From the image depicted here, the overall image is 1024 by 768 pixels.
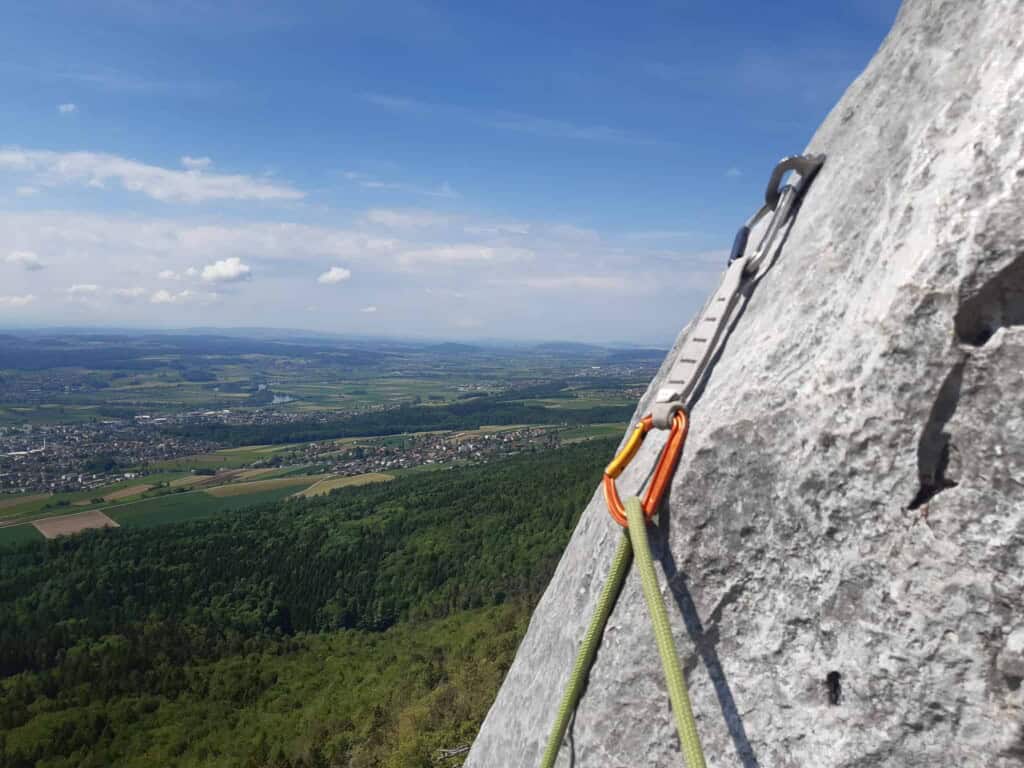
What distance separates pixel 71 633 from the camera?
60250 mm

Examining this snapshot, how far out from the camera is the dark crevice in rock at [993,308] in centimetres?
202

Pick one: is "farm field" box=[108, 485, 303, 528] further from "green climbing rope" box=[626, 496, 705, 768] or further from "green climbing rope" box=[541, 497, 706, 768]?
"green climbing rope" box=[626, 496, 705, 768]

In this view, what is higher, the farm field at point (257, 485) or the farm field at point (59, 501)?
the farm field at point (257, 485)

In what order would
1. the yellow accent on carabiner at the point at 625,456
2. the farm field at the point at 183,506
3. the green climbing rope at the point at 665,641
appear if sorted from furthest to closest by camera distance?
1. the farm field at the point at 183,506
2. the yellow accent on carabiner at the point at 625,456
3. the green climbing rope at the point at 665,641

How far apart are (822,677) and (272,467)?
133 meters

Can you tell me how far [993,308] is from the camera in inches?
80.9

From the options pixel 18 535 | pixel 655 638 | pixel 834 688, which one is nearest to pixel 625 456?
pixel 655 638

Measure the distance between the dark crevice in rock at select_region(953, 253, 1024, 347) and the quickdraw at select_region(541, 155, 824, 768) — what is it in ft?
3.35

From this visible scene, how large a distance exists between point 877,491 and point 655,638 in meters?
0.99

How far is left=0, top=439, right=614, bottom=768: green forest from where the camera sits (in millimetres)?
40594

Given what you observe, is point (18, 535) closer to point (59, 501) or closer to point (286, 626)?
Result: point (59, 501)

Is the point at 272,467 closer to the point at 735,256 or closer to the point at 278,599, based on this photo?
the point at 278,599

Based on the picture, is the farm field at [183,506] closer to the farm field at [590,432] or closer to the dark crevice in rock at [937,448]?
the farm field at [590,432]

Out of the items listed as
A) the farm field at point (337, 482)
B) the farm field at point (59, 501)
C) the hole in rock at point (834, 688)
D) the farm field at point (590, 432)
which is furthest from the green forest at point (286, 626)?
the farm field at point (590, 432)
